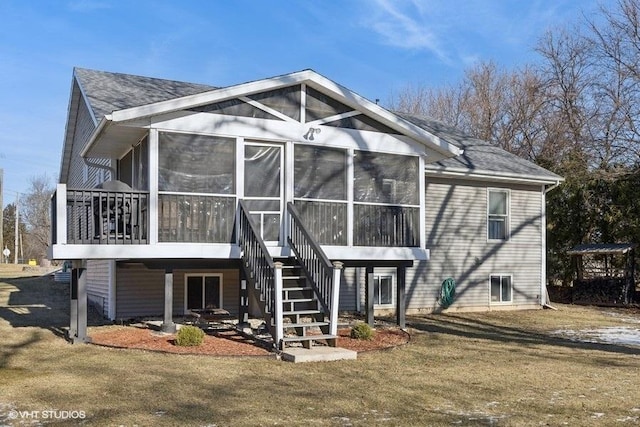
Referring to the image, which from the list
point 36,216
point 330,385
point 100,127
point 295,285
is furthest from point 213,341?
point 36,216

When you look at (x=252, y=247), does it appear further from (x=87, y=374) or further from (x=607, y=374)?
(x=607, y=374)

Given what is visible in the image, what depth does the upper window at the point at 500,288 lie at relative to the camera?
17203mm

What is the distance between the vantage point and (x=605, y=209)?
22266 millimetres

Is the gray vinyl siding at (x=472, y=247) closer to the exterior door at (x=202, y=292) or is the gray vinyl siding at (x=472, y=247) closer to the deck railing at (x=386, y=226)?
the deck railing at (x=386, y=226)

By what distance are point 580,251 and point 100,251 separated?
16299 mm

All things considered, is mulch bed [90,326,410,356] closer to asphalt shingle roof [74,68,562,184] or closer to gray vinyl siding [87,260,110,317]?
gray vinyl siding [87,260,110,317]

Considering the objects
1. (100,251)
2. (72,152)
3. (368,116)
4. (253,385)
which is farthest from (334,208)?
(72,152)

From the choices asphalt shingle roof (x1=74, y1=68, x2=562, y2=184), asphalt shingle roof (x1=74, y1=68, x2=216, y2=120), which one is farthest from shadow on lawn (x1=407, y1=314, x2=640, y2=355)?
asphalt shingle roof (x1=74, y1=68, x2=216, y2=120)

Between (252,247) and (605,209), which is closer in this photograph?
(252,247)

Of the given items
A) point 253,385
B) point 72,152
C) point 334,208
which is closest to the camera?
point 253,385

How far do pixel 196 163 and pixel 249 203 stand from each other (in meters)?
1.24

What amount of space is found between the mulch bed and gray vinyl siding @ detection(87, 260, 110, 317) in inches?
85.7

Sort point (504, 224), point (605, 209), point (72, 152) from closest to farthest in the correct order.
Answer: point (504, 224)
point (72, 152)
point (605, 209)

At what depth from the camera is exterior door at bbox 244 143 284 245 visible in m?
11.5
